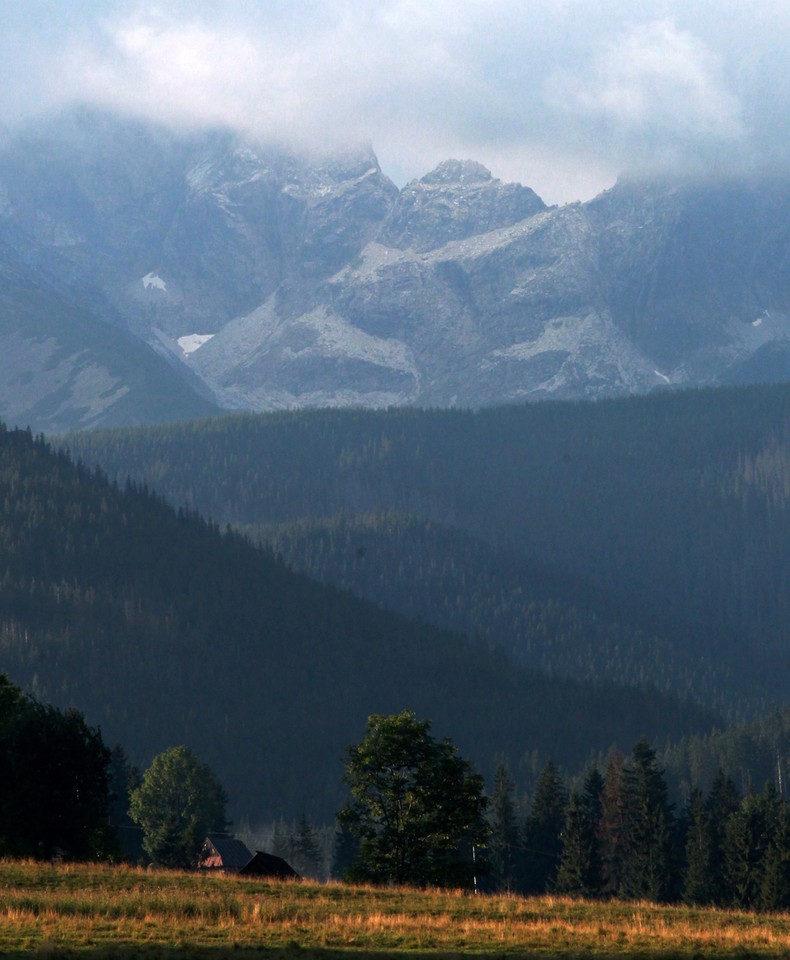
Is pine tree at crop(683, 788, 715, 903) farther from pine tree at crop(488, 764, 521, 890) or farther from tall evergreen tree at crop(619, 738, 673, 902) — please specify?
pine tree at crop(488, 764, 521, 890)

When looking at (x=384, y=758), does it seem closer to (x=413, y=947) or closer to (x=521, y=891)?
(x=413, y=947)

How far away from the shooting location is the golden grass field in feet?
180

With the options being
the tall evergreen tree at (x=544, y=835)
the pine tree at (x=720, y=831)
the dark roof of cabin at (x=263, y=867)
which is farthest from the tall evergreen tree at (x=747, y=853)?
the dark roof of cabin at (x=263, y=867)

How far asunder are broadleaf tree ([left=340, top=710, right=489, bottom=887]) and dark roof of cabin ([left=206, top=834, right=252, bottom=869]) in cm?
4379

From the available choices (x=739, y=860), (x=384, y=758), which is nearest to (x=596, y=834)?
(x=739, y=860)

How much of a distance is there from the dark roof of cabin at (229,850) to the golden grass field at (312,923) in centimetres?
6567

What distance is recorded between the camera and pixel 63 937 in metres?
54.8

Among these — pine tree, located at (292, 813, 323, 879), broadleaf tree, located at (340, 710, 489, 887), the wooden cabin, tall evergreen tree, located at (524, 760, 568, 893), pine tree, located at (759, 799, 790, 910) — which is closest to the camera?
broadleaf tree, located at (340, 710, 489, 887)

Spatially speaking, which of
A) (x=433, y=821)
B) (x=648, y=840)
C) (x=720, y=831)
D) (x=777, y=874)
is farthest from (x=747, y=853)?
(x=433, y=821)

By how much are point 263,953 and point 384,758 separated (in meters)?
40.0

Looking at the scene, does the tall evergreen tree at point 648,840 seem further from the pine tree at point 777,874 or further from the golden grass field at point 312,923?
the golden grass field at point 312,923

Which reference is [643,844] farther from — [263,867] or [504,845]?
[263,867]

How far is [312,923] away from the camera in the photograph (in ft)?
197

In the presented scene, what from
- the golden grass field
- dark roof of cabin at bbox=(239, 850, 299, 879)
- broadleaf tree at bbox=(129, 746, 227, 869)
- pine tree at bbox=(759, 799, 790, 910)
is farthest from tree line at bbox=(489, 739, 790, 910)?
the golden grass field
